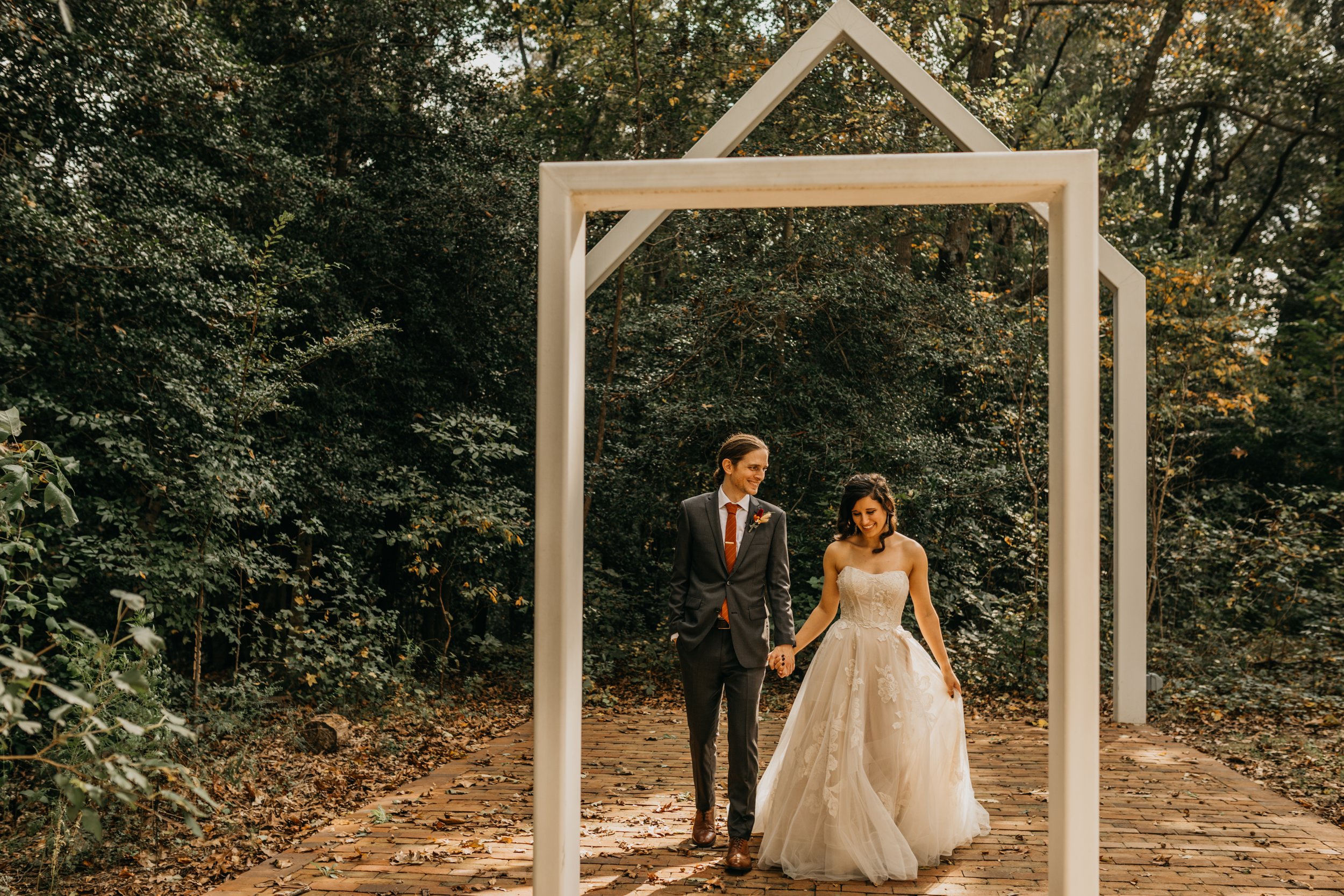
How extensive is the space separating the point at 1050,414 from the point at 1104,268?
4428mm

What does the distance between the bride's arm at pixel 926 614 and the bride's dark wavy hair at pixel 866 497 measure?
17cm

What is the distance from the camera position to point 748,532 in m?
4.55

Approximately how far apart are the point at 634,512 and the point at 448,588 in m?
2.05

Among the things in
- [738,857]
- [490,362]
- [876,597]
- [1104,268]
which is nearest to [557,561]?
[738,857]

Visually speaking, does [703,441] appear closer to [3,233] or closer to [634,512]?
[634,512]

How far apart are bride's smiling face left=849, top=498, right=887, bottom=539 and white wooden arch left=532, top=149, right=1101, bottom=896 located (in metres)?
1.40

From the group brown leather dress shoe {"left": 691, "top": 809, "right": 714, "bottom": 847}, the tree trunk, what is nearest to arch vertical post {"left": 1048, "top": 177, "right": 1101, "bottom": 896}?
brown leather dress shoe {"left": 691, "top": 809, "right": 714, "bottom": 847}

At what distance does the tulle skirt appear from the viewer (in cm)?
417

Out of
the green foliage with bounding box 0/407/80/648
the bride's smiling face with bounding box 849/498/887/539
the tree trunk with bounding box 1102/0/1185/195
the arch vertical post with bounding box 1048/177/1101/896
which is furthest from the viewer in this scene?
the tree trunk with bounding box 1102/0/1185/195

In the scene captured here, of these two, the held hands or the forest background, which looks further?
the forest background

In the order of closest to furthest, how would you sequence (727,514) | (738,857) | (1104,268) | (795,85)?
(738,857) → (727,514) → (795,85) → (1104,268)

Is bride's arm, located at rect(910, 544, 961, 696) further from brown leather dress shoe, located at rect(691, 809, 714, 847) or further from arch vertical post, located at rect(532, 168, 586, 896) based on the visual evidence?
arch vertical post, located at rect(532, 168, 586, 896)

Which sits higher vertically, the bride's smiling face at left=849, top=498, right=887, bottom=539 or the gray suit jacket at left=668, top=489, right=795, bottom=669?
the bride's smiling face at left=849, top=498, right=887, bottom=539

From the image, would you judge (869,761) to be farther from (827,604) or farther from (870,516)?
(870,516)
